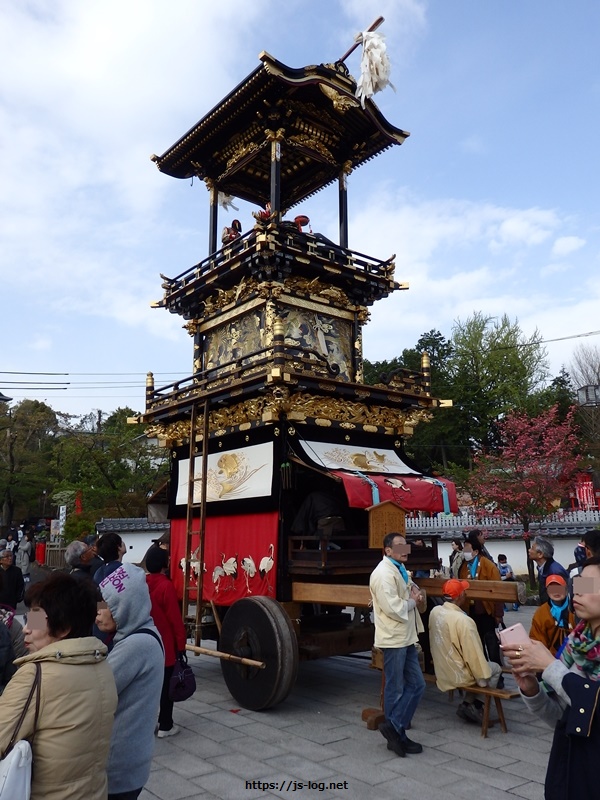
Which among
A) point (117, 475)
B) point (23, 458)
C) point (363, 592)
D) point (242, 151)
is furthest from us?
point (23, 458)

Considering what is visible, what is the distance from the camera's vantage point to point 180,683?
6035 millimetres

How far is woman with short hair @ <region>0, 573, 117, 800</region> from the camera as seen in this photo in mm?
2230

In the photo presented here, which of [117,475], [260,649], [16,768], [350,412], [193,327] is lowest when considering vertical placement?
[260,649]

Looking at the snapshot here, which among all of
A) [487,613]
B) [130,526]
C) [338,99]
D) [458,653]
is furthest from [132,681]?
[130,526]

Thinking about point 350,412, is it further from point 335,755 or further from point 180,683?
point 335,755

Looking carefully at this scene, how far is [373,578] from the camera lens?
5.94m

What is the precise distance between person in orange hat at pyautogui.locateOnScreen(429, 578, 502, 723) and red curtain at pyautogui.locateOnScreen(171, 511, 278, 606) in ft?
8.22

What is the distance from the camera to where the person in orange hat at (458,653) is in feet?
20.4

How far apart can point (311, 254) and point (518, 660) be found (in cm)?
911

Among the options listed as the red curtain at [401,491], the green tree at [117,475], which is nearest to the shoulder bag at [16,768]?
the red curtain at [401,491]

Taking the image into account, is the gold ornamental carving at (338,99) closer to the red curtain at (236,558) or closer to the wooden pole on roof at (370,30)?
the wooden pole on roof at (370,30)

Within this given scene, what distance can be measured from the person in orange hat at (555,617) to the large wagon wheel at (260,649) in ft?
9.44

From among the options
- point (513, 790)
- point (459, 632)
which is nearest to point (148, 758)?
point (513, 790)

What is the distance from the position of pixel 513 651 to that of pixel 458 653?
168 inches
